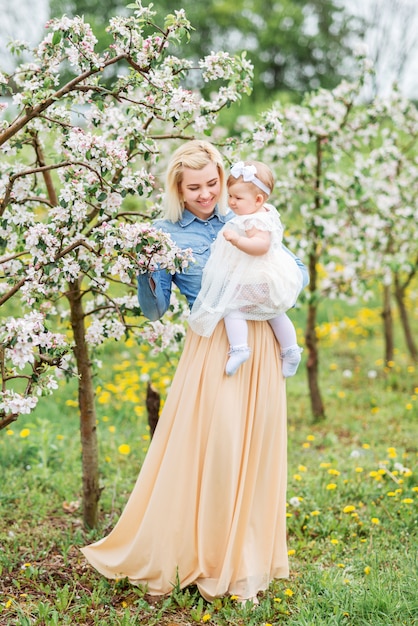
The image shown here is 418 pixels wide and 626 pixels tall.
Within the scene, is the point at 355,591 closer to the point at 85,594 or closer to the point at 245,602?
the point at 245,602

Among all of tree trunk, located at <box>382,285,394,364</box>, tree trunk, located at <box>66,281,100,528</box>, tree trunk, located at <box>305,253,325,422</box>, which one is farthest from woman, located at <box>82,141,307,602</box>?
tree trunk, located at <box>382,285,394,364</box>

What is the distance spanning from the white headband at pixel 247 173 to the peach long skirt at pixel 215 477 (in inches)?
21.7

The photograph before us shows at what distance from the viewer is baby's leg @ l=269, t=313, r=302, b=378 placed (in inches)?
115

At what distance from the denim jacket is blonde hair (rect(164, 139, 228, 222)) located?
0.05m

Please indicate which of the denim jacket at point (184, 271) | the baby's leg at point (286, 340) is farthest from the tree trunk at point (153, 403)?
the baby's leg at point (286, 340)

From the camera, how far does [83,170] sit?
2787 millimetres

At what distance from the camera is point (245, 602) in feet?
9.49

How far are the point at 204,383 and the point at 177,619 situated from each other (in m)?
0.93

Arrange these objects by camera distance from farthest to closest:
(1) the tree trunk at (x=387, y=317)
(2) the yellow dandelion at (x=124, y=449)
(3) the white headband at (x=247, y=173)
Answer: (1) the tree trunk at (x=387, y=317) < (2) the yellow dandelion at (x=124, y=449) < (3) the white headband at (x=247, y=173)

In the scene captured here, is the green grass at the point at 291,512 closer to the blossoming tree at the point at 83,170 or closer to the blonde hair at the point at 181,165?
the blossoming tree at the point at 83,170

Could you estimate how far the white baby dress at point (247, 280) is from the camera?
2.76 metres

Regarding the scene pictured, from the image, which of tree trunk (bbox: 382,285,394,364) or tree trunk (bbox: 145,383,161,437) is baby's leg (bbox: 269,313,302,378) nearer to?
tree trunk (bbox: 145,383,161,437)

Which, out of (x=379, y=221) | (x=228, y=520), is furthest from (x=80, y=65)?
(x=379, y=221)

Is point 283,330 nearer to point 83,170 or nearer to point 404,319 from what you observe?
point 83,170
